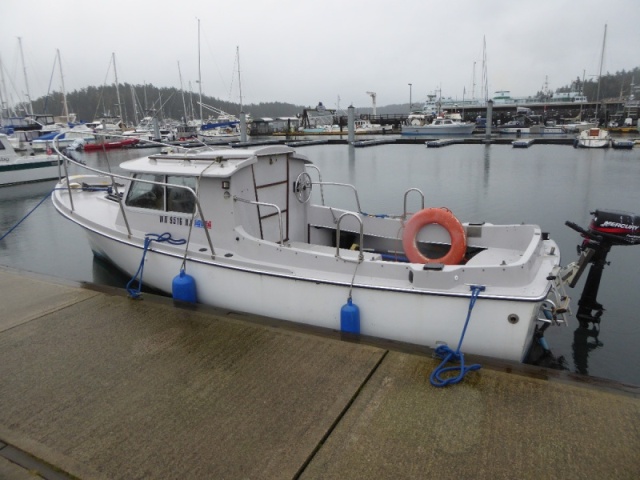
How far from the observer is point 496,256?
5391 millimetres

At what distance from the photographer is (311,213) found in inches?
265

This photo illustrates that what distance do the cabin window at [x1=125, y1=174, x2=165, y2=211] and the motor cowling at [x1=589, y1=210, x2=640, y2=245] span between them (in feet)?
17.9

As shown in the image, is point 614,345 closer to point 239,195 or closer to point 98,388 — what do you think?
point 239,195

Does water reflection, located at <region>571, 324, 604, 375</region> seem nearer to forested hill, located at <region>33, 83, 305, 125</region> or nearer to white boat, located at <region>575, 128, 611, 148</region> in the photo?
white boat, located at <region>575, 128, 611, 148</region>

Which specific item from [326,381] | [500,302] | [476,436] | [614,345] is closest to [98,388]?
[326,381]

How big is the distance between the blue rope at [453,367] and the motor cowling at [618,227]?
1.77m

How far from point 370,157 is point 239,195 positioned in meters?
27.5

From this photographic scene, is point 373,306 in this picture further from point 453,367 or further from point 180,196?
point 180,196

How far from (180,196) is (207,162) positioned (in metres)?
0.60

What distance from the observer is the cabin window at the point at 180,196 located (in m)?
5.74

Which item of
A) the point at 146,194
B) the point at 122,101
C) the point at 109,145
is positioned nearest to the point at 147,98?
the point at 122,101

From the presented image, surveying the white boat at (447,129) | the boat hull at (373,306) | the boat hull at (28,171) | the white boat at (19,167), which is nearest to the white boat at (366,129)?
the white boat at (447,129)

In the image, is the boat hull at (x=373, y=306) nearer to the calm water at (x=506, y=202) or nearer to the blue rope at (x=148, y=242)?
the blue rope at (x=148, y=242)

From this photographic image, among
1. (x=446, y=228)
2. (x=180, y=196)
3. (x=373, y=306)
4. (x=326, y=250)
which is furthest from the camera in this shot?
(x=326, y=250)
